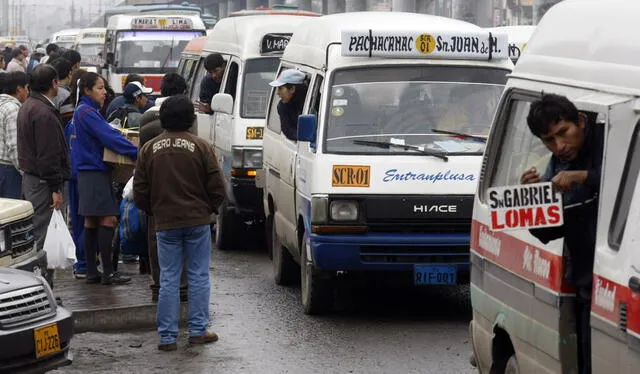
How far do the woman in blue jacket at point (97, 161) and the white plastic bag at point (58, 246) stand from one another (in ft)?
1.88

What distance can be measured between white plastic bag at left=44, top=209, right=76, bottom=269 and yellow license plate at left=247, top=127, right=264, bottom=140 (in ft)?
13.0

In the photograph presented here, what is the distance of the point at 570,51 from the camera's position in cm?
612

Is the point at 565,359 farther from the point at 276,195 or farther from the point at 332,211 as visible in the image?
the point at 276,195

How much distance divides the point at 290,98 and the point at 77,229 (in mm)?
2177

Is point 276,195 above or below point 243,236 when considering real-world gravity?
above

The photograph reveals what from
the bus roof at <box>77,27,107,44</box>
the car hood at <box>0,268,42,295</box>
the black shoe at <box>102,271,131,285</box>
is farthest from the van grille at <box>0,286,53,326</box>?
the bus roof at <box>77,27,107,44</box>

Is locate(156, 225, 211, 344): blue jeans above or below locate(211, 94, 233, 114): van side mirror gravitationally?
below

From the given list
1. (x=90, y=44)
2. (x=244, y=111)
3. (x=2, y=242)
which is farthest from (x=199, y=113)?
(x=90, y=44)

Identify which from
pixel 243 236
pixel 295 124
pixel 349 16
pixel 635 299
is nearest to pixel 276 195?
pixel 295 124

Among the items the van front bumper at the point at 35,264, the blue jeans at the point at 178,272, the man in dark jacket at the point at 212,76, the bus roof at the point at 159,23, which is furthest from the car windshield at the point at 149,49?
the van front bumper at the point at 35,264

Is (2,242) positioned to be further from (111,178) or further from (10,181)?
→ (10,181)

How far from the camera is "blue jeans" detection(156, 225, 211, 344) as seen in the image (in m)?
9.26

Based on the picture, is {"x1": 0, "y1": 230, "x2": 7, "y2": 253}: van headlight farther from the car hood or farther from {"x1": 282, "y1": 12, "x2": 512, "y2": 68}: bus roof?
{"x1": 282, "y1": 12, "x2": 512, "y2": 68}: bus roof

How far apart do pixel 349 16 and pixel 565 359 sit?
20.3 ft
